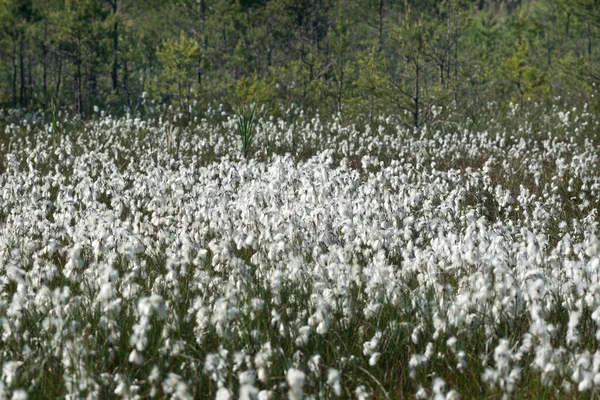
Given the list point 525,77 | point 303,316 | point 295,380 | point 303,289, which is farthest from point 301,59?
point 295,380

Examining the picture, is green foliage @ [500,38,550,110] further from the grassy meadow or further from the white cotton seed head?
the white cotton seed head

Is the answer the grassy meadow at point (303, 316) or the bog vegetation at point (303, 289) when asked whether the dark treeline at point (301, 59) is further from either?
the grassy meadow at point (303, 316)

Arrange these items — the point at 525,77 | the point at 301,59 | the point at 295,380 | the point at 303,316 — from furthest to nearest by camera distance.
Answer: the point at 301,59 < the point at 525,77 < the point at 303,316 < the point at 295,380

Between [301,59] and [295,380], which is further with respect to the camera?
[301,59]

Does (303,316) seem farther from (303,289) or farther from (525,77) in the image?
(525,77)

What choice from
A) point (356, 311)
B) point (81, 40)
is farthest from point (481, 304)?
point (81, 40)

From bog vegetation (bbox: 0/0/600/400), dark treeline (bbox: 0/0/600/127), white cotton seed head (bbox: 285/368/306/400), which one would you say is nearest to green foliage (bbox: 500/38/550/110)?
dark treeline (bbox: 0/0/600/127)

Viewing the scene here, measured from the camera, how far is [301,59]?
25.5m

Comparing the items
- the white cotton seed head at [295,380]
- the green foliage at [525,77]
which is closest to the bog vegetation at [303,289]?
the white cotton seed head at [295,380]

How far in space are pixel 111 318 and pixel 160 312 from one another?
0.48 metres

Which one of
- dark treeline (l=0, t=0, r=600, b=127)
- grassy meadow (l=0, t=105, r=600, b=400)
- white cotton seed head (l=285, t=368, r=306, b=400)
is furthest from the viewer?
dark treeline (l=0, t=0, r=600, b=127)

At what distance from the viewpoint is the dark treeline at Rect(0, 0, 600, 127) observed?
16375 millimetres

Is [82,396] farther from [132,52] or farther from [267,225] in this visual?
[132,52]

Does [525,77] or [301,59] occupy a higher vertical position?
[525,77]
